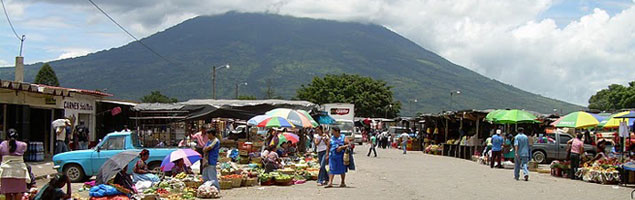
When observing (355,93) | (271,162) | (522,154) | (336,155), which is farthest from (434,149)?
(355,93)

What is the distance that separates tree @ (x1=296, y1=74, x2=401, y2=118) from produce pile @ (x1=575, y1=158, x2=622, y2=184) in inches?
2396

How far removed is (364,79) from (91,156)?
67.5 meters

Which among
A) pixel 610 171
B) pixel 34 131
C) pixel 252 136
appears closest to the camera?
pixel 610 171

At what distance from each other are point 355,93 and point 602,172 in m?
63.5

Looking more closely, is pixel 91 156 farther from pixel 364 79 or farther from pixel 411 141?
pixel 364 79

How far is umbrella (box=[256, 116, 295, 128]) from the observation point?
21.4 metres

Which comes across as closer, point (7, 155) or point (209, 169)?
point (7, 155)

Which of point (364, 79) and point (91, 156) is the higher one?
point (364, 79)

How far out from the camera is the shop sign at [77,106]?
2649cm

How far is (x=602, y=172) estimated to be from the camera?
1827cm

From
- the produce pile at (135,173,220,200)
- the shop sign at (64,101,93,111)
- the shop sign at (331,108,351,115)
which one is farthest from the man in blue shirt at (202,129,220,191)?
the shop sign at (331,108,351,115)

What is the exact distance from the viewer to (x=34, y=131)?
25.3 m

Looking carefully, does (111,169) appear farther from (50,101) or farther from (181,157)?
(50,101)

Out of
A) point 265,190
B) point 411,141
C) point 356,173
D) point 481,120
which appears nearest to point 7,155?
point 265,190
